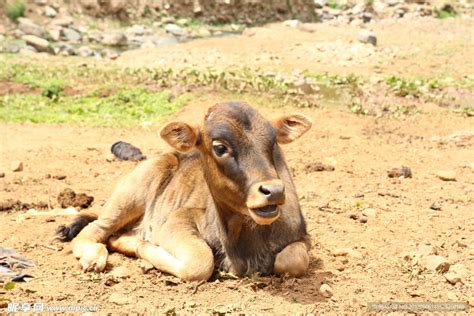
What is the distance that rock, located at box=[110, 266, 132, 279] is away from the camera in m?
6.36

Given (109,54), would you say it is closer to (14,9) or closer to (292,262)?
(14,9)

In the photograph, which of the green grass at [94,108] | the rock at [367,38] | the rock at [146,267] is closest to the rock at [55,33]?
the rock at [367,38]

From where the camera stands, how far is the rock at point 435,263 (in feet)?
21.0

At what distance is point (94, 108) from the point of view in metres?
15.0

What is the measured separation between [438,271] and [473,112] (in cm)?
893

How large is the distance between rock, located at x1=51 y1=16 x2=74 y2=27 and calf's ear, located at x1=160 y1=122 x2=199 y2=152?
80.7ft

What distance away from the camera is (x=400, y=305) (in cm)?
558

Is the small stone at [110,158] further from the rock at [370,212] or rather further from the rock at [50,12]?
the rock at [50,12]

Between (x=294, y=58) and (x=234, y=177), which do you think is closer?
(x=234, y=177)

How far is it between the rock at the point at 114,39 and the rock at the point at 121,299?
23.4m

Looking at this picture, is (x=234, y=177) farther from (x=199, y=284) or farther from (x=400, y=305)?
(x=400, y=305)

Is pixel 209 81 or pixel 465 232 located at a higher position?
pixel 465 232

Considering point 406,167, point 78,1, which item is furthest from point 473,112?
point 78,1

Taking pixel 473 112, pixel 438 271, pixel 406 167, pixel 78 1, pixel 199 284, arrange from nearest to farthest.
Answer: pixel 199 284, pixel 438 271, pixel 406 167, pixel 473 112, pixel 78 1
